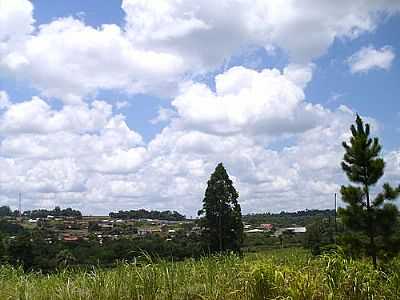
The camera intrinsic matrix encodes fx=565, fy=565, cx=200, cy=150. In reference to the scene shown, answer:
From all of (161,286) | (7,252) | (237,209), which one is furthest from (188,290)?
(237,209)

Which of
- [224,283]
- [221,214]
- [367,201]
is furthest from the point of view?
[221,214]

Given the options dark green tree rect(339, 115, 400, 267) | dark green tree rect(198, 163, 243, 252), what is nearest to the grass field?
dark green tree rect(339, 115, 400, 267)

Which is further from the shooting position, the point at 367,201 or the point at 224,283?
the point at 367,201

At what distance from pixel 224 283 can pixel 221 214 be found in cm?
2481

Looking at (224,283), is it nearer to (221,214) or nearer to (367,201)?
(367,201)

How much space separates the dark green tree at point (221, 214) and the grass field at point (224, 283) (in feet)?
75.9

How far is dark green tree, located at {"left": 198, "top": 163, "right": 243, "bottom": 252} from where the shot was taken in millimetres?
33188

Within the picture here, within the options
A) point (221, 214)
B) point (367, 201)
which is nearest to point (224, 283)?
point (367, 201)

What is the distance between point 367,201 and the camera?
22000mm

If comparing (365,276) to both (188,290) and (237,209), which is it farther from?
(237,209)

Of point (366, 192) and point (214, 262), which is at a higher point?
point (366, 192)

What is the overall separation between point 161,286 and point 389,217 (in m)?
15.0

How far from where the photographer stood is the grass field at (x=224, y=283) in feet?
27.8

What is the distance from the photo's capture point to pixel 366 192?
71.8 feet
